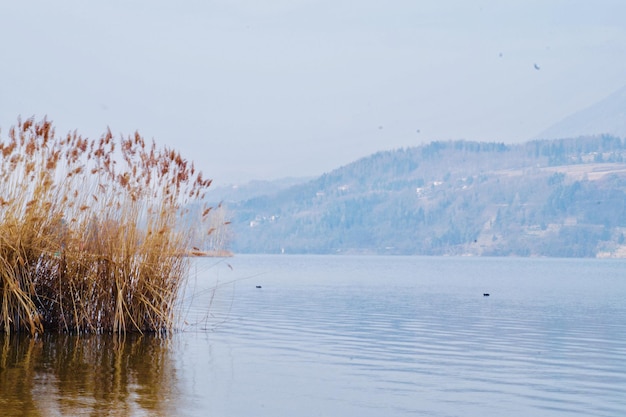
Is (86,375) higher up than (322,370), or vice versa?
(86,375)

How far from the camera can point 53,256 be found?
13352 millimetres

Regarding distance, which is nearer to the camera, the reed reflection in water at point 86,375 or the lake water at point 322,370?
the reed reflection in water at point 86,375

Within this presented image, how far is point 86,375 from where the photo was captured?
1027 cm

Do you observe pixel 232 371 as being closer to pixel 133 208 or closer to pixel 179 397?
pixel 179 397

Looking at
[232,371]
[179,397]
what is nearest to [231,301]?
[232,371]

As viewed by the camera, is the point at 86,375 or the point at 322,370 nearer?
the point at 86,375

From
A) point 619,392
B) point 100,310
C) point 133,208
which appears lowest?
point 619,392

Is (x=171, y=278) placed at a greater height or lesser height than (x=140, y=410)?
greater

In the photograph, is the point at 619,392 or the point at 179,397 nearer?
the point at 179,397

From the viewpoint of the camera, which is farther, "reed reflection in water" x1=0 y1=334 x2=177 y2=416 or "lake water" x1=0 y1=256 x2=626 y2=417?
"lake water" x1=0 y1=256 x2=626 y2=417

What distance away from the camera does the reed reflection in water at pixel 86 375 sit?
8.37 meters

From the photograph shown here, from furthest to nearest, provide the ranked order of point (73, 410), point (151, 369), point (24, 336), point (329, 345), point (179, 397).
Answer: point (329, 345)
point (24, 336)
point (151, 369)
point (179, 397)
point (73, 410)

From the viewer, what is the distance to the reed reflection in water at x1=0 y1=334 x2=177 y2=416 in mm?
8367

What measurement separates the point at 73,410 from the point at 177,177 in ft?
20.3
